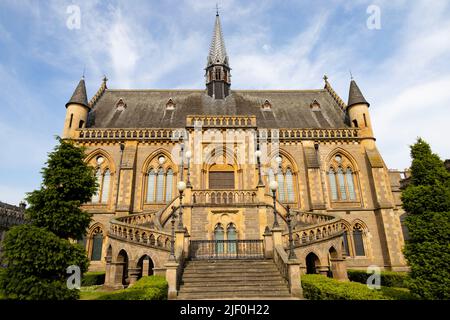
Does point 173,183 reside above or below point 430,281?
above

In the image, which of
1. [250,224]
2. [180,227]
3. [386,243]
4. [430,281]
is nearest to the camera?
[430,281]

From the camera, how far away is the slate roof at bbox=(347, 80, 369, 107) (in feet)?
95.5

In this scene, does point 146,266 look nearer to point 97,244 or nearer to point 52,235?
point 97,244

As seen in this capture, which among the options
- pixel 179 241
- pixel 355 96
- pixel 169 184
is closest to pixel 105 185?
pixel 169 184

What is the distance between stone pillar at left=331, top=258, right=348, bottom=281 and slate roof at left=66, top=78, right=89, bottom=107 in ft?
90.8

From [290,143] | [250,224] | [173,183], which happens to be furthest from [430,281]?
[173,183]

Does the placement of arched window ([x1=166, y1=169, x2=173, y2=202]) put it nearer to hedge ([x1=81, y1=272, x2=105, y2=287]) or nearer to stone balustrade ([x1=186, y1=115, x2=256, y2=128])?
stone balustrade ([x1=186, y1=115, x2=256, y2=128])

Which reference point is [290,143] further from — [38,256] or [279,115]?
[38,256]

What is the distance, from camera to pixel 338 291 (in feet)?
30.3

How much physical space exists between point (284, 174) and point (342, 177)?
5.93 meters

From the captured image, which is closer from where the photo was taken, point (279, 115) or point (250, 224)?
point (250, 224)

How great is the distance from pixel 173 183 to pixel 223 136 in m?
6.89

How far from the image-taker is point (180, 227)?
50.1ft
